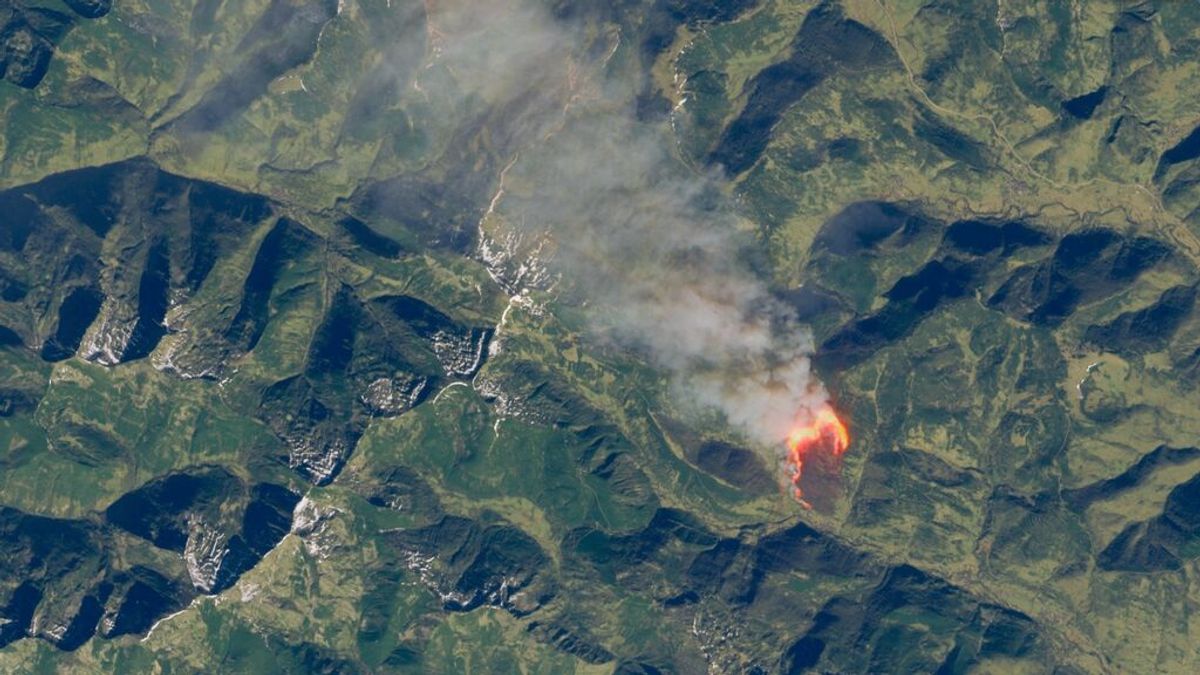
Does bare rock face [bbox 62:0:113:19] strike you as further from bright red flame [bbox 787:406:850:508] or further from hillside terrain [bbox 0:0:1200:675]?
bright red flame [bbox 787:406:850:508]

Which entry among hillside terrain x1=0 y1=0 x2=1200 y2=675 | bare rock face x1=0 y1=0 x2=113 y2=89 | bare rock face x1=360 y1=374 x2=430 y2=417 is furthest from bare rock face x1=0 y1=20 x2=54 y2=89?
bare rock face x1=360 y1=374 x2=430 y2=417

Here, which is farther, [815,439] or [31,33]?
[31,33]

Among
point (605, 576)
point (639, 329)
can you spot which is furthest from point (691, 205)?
point (605, 576)

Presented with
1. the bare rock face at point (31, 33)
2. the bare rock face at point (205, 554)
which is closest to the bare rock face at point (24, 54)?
the bare rock face at point (31, 33)

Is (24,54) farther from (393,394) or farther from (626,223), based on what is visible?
(626,223)

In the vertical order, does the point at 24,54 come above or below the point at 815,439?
above

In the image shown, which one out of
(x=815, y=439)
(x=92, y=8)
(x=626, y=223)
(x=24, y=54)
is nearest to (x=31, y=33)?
(x=24, y=54)
